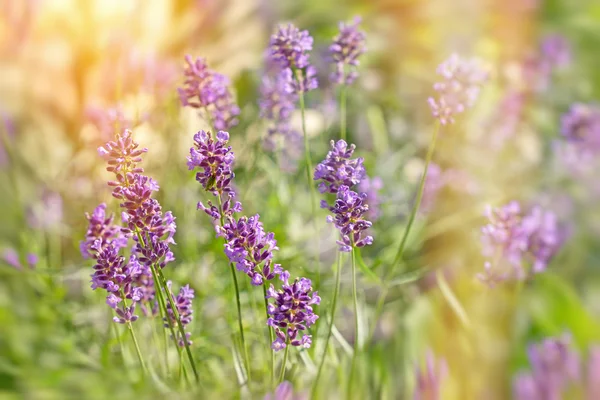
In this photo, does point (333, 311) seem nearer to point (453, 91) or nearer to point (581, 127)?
point (453, 91)

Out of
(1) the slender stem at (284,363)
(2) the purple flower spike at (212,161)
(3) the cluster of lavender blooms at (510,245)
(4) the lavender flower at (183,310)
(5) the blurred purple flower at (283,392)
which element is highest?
(3) the cluster of lavender blooms at (510,245)

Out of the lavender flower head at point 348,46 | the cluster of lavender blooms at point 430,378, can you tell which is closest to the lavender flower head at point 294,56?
the lavender flower head at point 348,46

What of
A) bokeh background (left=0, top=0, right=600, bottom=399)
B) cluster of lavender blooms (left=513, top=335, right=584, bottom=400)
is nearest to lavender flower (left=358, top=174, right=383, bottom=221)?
bokeh background (left=0, top=0, right=600, bottom=399)

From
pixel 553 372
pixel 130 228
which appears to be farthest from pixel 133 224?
pixel 553 372

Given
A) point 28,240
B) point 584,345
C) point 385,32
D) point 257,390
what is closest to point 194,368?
point 257,390

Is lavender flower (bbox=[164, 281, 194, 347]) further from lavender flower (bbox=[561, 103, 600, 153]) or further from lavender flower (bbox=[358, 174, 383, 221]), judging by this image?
lavender flower (bbox=[561, 103, 600, 153])

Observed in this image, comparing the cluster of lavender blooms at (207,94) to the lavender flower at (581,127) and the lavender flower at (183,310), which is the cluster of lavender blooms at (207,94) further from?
the lavender flower at (581,127)
